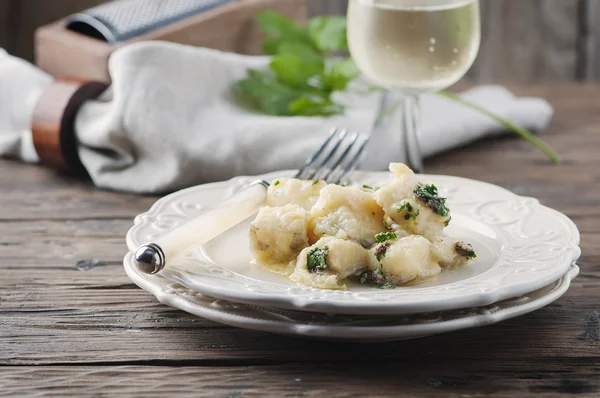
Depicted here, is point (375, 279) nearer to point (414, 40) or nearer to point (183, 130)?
point (414, 40)

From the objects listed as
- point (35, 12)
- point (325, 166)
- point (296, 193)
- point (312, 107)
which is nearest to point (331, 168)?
point (325, 166)

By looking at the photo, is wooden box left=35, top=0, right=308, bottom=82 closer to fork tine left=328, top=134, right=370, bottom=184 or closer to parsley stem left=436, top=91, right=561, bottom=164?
parsley stem left=436, top=91, right=561, bottom=164

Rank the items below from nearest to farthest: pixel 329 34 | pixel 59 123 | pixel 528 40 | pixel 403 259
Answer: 1. pixel 403 259
2. pixel 59 123
3. pixel 329 34
4. pixel 528 40

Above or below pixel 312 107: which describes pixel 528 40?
below

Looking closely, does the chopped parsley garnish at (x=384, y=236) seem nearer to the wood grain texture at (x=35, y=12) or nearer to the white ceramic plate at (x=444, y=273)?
the white ceramic plate at (x=444, y=273)

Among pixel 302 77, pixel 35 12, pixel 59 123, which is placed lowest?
pixel 35 12

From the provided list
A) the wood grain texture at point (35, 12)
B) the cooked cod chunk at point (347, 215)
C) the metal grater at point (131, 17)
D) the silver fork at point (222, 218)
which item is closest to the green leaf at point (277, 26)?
the metal grater at point (131, 17)

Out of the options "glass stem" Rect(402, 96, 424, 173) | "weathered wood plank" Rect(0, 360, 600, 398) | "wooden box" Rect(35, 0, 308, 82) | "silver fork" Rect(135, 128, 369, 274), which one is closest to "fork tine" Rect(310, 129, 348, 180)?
"silver fork" Rect(135, 128, 369, 274)

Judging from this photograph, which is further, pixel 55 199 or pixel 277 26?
pixel 277 26
